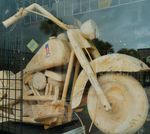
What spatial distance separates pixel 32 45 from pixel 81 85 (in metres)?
0.82

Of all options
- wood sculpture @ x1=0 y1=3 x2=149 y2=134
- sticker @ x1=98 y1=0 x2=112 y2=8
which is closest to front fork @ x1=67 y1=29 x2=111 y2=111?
wood sculpture @ x1=0 y1=3 x2=149 y2=134

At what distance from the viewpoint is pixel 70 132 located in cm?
245

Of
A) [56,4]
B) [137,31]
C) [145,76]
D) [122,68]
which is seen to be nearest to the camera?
[122,68]

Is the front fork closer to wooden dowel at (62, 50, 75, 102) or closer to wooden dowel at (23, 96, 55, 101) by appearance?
wooden dowel at (62, 50, 75, 102)

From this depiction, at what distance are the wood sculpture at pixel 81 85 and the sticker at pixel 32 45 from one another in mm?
166

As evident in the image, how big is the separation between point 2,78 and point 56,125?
795mm

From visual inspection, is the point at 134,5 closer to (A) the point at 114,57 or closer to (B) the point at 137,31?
(B) the point at 137,31

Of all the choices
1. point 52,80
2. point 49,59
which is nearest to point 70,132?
point 52,80

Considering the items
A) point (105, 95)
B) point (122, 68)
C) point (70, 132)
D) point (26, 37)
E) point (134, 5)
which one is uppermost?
point (134, 5)

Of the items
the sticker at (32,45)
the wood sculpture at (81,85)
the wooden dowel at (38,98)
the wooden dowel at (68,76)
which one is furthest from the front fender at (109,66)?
the sticker at (32,45)

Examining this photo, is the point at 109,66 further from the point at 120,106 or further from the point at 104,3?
the point at 104,3

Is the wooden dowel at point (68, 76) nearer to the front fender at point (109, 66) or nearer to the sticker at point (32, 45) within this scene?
the front fender at point (109, 66)

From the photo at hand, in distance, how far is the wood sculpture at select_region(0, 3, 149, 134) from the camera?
206 centimetres

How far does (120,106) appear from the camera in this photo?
212 centimetres
